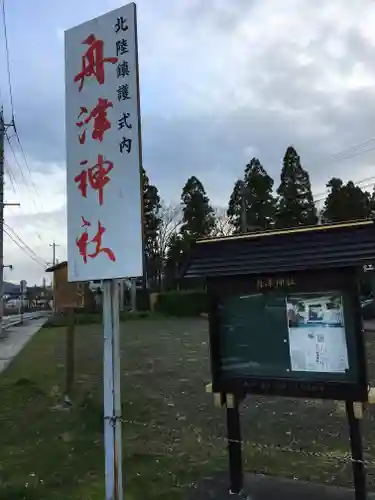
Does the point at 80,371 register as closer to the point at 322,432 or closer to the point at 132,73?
the point at 322,432

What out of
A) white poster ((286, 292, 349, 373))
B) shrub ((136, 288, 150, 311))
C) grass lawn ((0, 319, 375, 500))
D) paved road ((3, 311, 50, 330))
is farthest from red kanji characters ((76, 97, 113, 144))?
shrub ((136, 288, 150, 311))

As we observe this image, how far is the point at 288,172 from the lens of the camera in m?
34.5

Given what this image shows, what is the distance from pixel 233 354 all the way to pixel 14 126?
1893cm

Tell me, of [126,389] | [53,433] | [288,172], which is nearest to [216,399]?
[53,433]

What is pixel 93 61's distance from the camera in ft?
10.9

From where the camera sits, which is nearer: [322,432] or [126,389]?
[322,432]

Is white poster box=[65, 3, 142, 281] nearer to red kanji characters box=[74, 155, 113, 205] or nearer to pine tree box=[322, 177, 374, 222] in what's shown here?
red kanji characters box=[74, 155, 113, 205]

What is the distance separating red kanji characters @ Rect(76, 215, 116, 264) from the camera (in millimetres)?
3136

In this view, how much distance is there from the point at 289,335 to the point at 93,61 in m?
2.38

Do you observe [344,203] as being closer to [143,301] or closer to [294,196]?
[294,196]

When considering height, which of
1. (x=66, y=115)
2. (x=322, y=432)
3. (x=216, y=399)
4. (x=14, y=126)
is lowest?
(x=322, y=432)

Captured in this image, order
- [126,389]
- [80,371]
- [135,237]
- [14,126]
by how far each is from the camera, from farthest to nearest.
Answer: [14,126] < [80,371] < [126,389] < [135,237]

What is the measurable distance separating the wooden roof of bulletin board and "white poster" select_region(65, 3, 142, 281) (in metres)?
0.95

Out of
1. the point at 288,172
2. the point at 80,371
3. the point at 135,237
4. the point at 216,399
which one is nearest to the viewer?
the point at 135,237
